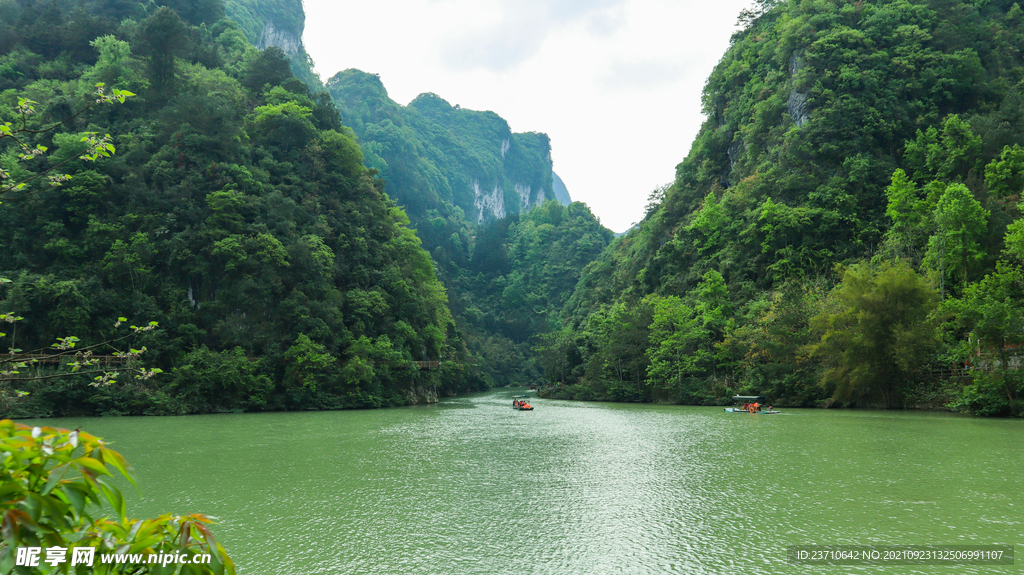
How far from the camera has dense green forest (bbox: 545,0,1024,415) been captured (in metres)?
26.7

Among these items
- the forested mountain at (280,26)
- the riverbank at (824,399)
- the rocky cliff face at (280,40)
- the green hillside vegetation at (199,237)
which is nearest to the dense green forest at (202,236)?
the green hillside vegetation at (199,237)

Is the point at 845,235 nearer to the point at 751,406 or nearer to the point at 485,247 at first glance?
the point at 751,406

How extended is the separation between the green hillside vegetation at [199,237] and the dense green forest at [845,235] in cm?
2088

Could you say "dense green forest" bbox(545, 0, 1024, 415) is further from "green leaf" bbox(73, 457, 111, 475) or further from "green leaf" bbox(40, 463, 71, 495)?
"green leaf" bbox(40, 463, 71, 495)

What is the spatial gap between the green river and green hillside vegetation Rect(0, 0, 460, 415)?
1415 centimetres

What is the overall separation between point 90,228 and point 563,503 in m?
37.3

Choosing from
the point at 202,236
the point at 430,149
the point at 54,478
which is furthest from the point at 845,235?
the point at 430,149

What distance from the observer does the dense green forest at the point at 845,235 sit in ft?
87.7

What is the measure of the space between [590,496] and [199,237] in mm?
36038

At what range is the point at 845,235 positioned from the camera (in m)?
38.3

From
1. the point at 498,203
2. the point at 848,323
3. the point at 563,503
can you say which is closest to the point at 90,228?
the point at 563,503

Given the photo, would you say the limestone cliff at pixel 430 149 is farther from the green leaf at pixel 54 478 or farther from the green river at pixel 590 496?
the green leaf at pixel 54 478

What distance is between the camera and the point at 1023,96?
3791 cm

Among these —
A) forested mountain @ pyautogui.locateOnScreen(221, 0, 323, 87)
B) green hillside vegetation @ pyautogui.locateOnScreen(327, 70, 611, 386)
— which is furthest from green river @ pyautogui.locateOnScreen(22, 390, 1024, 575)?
forested mountain @ pyautogui.locateOnScreen(221, 0, 323, 87)
